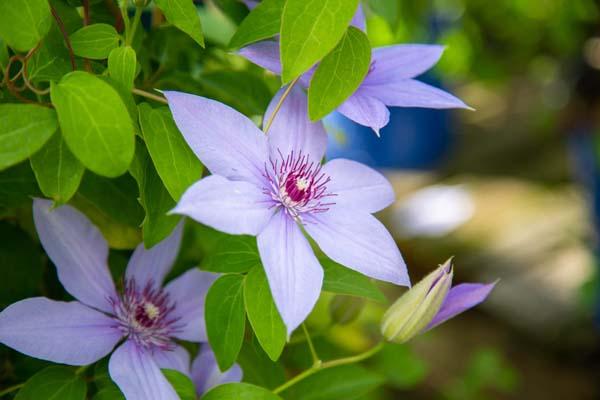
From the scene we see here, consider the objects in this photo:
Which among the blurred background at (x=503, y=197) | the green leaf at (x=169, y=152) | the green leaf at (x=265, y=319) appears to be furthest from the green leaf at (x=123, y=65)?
the blurred background at (x=503, y=197)

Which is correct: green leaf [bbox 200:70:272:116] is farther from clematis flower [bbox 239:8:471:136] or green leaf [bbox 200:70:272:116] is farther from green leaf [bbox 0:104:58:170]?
green leaf [bbox 0:104:58:170]

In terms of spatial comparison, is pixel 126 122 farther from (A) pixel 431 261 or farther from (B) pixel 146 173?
(A) pixel 431 261

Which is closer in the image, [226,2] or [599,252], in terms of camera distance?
[226,2]

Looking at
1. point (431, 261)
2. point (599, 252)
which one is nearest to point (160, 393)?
point (599, 252)

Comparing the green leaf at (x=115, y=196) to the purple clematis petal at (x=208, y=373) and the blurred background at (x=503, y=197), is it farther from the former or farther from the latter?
the blurred background at (x=503, y=197)

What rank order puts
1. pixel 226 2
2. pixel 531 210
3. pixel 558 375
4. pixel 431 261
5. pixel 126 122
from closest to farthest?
pixel 126 122 < pixel 226 2 < pixel 558 375 < pixel 431 261 < pixel 531 210

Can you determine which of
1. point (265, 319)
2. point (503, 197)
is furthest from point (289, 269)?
point (503, 197)

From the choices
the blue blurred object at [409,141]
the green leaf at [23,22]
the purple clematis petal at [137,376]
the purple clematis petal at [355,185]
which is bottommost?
the blue blurred object at [409,141]
